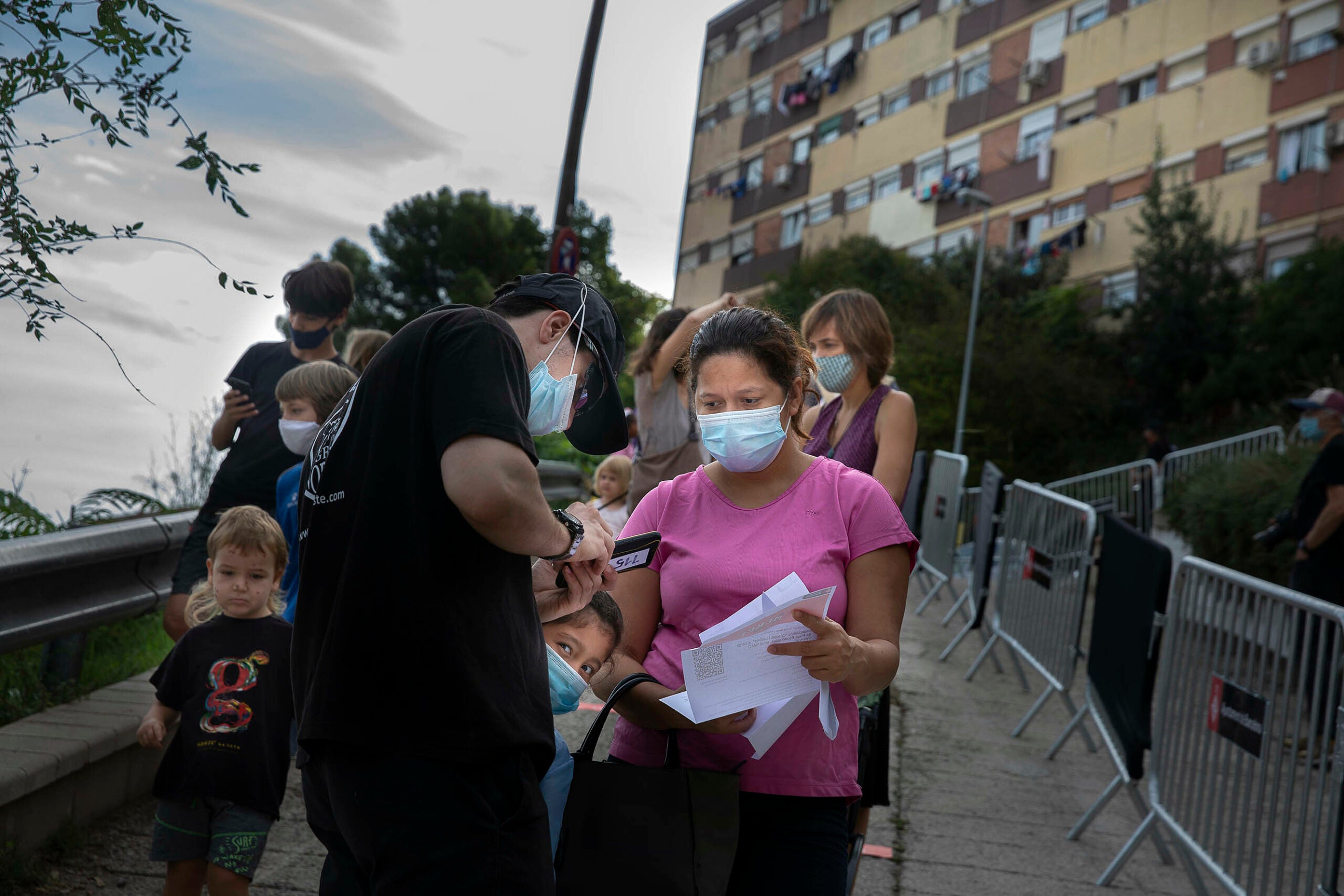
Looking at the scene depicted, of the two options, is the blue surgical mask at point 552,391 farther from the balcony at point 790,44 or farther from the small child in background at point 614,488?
the balcony at point 790,44

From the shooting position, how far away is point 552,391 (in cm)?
226

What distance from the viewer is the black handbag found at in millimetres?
2338

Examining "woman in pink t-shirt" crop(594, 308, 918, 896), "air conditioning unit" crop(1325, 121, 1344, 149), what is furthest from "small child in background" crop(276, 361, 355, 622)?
"air conditioning unit" crop(1325, 121, 1344, 149)

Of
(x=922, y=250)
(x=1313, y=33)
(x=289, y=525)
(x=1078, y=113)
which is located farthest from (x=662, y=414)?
(x=922, y=250)

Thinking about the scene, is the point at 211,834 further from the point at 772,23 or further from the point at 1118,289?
the point at 772,23

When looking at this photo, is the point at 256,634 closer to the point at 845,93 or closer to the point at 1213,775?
the point at 1213,775

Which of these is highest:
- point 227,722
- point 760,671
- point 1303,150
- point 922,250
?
point 1303,150

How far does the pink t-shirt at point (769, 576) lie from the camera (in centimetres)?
257

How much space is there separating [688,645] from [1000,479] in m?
7.15

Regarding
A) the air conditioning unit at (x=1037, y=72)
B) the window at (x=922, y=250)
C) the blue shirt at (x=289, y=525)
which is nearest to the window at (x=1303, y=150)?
the air conditioning unit at (x=1037, y=72)

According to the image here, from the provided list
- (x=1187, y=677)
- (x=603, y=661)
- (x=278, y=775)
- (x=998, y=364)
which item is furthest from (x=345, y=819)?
(x=998, y=364)

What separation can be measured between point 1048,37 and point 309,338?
38091 millimetres

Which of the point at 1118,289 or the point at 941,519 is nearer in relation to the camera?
the point at 941,519

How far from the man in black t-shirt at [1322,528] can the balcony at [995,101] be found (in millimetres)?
33223
